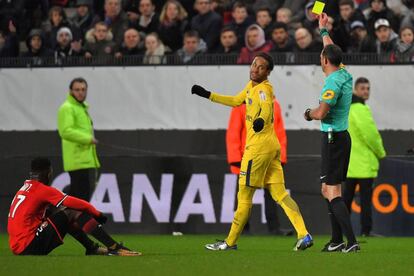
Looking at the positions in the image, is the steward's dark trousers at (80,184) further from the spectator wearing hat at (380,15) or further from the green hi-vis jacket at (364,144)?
the spectator wearing hat at (380,15)

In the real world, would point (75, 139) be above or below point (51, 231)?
above

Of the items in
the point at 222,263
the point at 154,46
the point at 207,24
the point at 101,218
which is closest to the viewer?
the point at 222,263

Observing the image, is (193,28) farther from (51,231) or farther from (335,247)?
(51,231)

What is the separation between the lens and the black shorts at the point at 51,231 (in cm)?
1176

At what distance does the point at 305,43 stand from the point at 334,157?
7.10 meters

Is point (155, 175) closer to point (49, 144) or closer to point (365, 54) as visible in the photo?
point (49, 144)

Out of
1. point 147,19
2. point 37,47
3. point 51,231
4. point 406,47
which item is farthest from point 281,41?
point 51,231

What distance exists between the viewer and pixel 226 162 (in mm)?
17891

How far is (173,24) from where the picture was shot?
21016mm

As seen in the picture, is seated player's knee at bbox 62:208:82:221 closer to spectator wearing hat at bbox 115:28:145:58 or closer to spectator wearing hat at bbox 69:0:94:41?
spectator wearing hat at bbox 115:28:145:58

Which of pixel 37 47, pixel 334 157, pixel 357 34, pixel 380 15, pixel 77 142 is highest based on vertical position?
pixel 380 15

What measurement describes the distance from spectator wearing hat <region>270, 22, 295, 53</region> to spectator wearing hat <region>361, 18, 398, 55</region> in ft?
3.93

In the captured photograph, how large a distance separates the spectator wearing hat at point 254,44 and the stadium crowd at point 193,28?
16mm

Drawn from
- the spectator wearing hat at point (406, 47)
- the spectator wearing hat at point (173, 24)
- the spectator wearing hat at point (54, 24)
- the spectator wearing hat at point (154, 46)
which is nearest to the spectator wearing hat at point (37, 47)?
the spectator wearing hat at point (54, 24)
